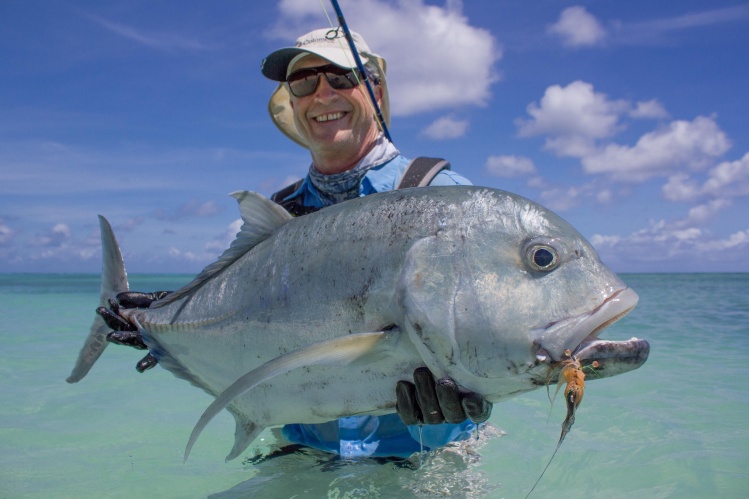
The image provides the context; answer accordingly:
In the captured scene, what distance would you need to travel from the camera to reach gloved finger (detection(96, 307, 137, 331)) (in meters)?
3.10

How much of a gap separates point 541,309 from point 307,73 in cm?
233

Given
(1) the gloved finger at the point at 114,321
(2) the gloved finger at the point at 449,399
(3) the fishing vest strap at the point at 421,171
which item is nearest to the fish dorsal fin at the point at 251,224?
(1) the gloved finger at the point at 114,321

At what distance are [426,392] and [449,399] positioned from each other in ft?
0.27

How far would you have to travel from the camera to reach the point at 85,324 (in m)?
13.9

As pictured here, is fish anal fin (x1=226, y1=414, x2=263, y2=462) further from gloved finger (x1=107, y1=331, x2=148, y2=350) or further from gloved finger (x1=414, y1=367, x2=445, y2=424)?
gloved finger (x1=414, y1=367, x2=445, y2=424)

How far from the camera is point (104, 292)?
11.0 feet

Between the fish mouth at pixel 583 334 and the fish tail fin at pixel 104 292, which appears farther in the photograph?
the fish tail fin at pixel 104 292

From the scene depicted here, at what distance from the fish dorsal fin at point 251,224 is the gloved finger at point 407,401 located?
98cm

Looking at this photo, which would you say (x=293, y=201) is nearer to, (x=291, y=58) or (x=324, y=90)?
(x=324, y=90)

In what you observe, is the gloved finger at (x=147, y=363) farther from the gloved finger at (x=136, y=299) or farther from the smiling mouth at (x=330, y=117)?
the smiling mouth at (x=330, y=117)

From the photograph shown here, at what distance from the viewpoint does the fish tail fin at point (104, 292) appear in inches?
128

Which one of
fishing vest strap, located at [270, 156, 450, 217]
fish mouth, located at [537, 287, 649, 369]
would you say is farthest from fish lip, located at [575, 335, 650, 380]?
fishing vest strap, located at [270, 156, 450, 217]

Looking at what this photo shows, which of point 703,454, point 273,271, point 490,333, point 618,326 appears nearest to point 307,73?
point 273,271

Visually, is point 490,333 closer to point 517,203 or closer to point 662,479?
point 517,203
